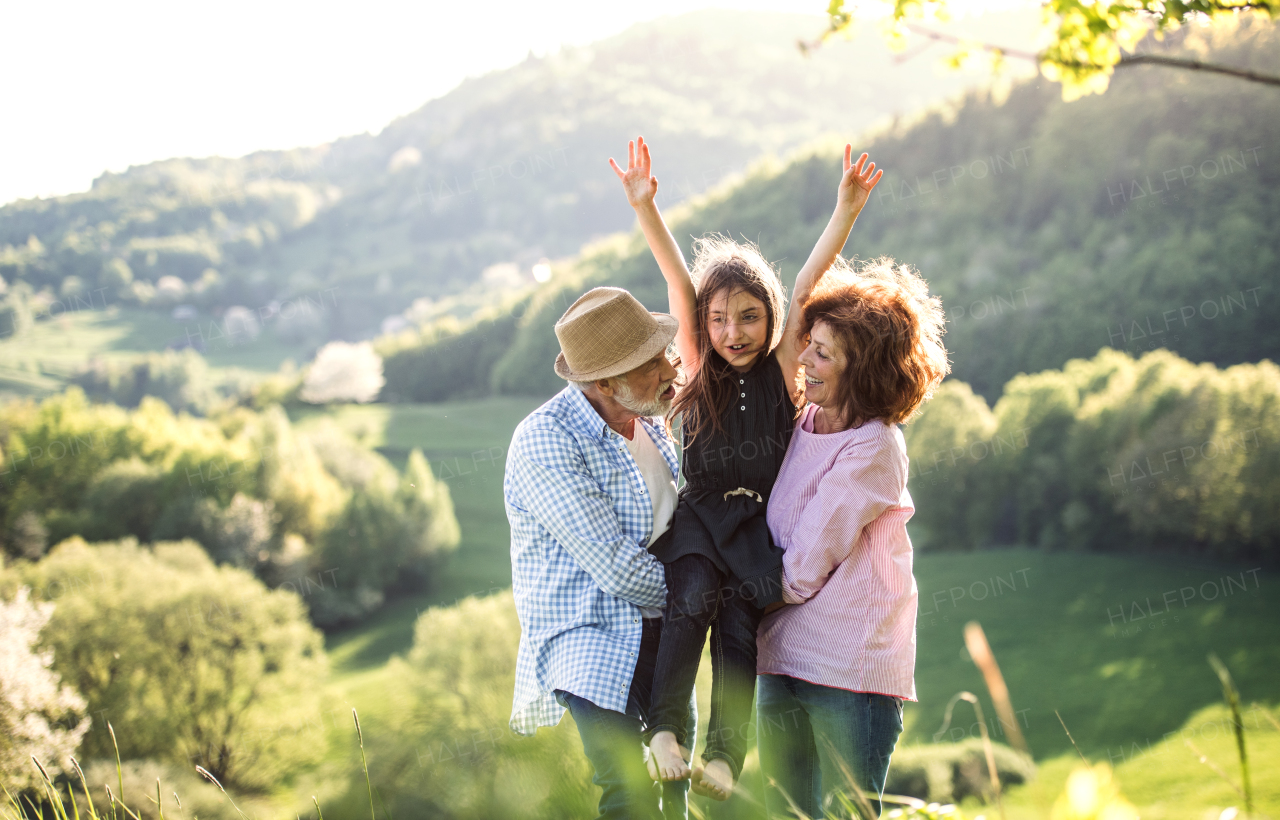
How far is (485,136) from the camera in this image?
349ft

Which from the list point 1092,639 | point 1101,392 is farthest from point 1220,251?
point 1092,639

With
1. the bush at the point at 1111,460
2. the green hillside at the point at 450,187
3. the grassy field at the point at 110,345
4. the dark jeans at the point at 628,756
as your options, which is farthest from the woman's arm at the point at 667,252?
the grassy field at the point at 110,345

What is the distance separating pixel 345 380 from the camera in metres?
50.1

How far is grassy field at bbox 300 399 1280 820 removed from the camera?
731 inches

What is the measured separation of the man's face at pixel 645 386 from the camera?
2387 millimetres

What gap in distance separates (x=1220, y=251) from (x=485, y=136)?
3586 inches

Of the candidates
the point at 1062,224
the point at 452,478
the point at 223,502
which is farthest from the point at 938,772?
the point at 452,478

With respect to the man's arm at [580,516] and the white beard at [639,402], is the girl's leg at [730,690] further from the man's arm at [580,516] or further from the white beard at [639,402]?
the white beard at [639,402]

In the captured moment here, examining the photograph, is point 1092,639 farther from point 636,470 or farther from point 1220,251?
point 636,470

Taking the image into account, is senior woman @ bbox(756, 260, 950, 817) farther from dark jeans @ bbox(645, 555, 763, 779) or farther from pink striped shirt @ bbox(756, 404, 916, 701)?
dark jeans @ bbox(645, 555, 763, 779)

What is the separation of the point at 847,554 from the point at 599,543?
2.18 ft

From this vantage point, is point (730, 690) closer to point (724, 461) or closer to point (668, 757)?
point (668, 757)

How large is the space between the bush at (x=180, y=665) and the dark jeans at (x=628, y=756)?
21.3 m

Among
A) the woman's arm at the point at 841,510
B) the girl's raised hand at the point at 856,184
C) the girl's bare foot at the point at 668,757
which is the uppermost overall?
the girl's raised hand at the point at 856,184
